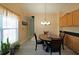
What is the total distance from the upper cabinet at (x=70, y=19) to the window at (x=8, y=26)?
36.5 inches

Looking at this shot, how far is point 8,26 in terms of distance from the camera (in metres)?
2.34

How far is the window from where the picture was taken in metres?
2.32

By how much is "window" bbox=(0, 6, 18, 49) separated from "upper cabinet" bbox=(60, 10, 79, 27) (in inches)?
36.5

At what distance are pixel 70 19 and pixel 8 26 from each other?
50.7 inches

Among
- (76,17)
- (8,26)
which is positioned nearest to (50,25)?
(76,17)

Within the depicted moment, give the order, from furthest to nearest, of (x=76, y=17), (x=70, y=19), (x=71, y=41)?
(x=70, y=19)
(x=71, y=41)
(x=76, y=17)

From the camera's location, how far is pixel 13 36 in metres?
2.44

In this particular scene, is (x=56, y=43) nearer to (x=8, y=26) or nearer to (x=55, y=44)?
(x=55, y=44)

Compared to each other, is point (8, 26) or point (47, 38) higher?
point (8, 26)

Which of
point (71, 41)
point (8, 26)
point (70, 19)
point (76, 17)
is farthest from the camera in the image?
point (70, 19)

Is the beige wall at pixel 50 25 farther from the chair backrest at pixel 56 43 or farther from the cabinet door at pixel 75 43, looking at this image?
the cabinet door at pixel 75 43

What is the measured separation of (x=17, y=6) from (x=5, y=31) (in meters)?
0.54

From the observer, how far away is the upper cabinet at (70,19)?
245 cm
